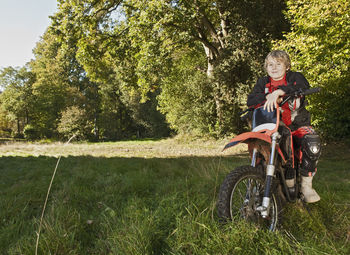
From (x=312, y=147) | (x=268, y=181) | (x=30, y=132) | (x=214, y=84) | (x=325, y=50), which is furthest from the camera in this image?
(x=30, y=132)

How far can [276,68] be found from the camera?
2.62m

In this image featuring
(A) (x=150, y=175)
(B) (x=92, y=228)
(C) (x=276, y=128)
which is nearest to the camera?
(C) (x=276, y=128)

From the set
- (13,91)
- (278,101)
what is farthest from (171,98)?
(13,91)

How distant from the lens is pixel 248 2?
12.3 m

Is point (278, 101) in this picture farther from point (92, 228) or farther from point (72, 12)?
point (72, 12)

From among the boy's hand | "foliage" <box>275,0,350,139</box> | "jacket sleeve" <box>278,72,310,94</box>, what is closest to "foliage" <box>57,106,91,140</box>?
"foliage" <box>275,0,350,139</box>

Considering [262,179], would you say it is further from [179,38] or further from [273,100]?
[179,38]

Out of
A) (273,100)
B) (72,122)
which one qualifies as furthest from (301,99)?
(72,122)

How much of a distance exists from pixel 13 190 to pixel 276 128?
4.20 meters

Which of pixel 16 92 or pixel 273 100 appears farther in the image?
pixel 16 92

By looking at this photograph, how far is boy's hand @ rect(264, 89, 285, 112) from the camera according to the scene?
7.39 feet

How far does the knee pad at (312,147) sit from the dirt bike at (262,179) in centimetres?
22

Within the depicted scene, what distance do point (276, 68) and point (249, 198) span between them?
57.1 inches

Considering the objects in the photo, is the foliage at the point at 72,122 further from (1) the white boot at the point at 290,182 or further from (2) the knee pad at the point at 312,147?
(2) the knee pad at the point at 312,147
